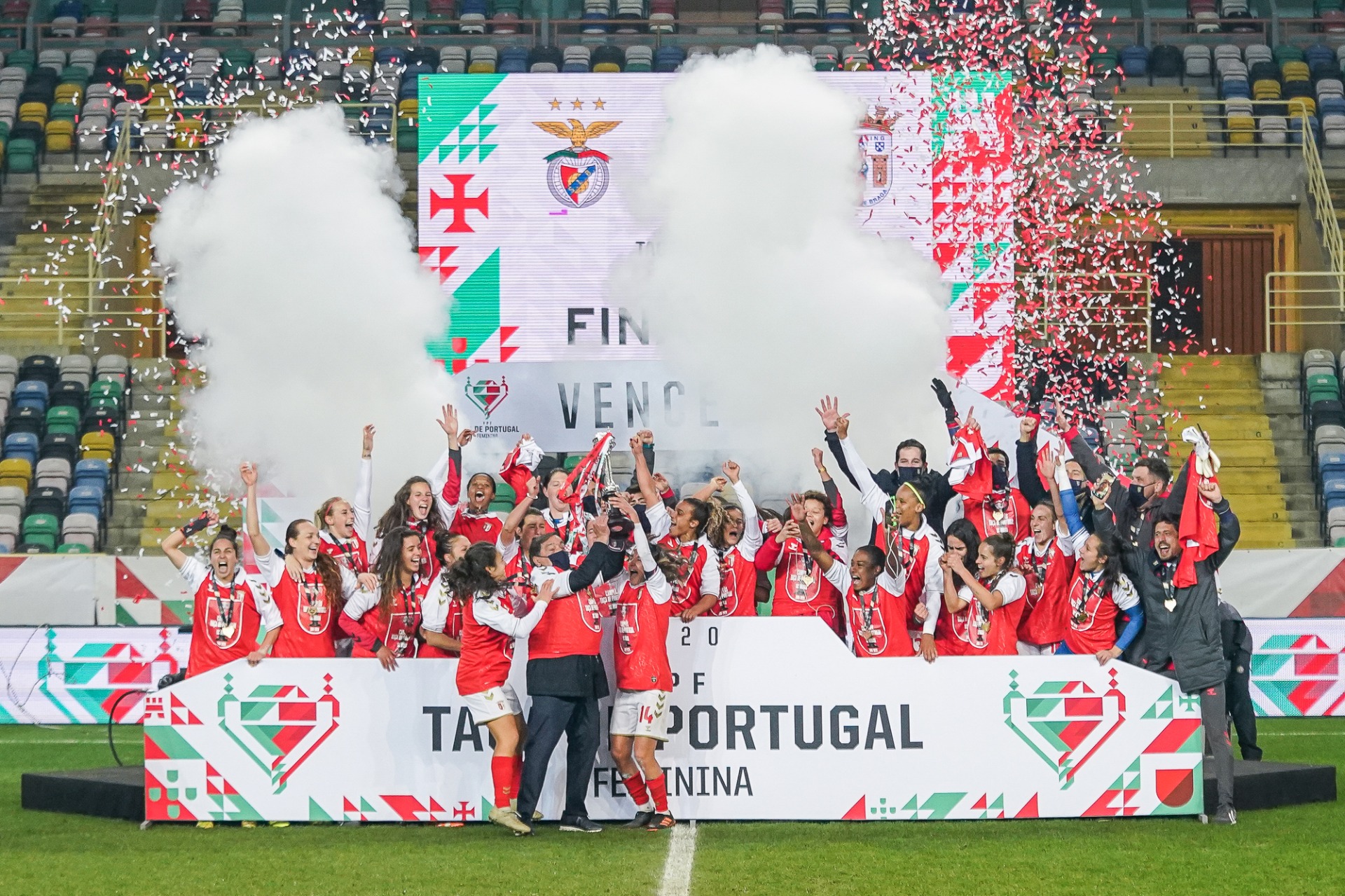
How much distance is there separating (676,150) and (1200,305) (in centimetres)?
858

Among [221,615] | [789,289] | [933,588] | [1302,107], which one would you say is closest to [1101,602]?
[933,588]

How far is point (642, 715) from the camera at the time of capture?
8148 millimetres

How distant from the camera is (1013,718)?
8312 mm

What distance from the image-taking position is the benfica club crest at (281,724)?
27.7ft

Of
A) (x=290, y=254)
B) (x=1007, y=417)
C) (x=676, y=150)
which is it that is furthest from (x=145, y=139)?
(x=1007, y=417)

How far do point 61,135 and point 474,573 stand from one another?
51.5 ft

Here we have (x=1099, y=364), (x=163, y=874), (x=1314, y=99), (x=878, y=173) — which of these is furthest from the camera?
(x=1314, y=99)

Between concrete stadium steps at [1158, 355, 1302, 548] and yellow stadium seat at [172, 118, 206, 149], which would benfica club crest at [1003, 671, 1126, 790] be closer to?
concrete stadium steps at [1158, 355, 1302, 548]

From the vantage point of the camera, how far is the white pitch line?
6.73 meters

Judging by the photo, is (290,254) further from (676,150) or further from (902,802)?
(902,802)

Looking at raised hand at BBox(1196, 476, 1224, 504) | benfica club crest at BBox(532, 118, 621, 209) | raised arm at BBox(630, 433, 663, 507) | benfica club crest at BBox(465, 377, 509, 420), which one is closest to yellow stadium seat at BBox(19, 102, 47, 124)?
benfica club crest at BBox(532, 118, 621, 209)

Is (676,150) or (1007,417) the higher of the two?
(676,150)

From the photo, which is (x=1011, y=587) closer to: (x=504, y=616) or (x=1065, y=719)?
(x=1065, y=719)

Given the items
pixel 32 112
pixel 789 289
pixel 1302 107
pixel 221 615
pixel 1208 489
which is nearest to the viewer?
pixel 1208 489
